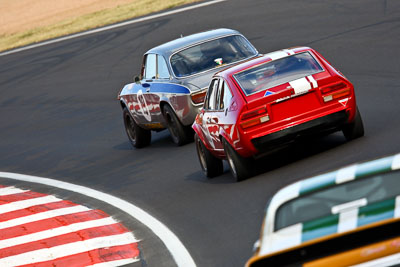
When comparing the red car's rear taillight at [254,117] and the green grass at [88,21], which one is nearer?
the red car's rear taillight at [254,117]

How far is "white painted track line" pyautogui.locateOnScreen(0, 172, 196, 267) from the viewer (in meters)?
9.38

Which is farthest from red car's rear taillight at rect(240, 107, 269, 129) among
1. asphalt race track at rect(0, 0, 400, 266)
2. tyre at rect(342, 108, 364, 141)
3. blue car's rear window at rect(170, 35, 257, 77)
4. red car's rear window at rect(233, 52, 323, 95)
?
blue car's rear window at rect(170, 35, 257, 77)

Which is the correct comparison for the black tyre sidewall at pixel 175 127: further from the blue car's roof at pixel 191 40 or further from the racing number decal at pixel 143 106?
the blue car's roof at pixel 191 40

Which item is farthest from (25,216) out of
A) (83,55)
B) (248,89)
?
(83,55)

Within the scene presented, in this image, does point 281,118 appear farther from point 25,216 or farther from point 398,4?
point 398,4

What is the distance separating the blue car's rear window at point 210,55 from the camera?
15867 millimetres

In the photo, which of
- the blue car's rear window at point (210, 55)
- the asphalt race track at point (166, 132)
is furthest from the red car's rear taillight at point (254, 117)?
the blue car's rear window at point (210, 55)

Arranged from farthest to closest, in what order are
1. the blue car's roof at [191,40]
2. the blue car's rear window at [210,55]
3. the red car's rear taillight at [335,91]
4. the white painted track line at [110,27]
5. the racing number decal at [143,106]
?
1. the white painted track line at [110,27]
2. the racing number decal at [143,106]
3. the blue car's roof at [191,40]
4. the blue car's rear window at [210,55]
5. the red car's rear taillight at [335,91]

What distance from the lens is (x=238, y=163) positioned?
1191 cm

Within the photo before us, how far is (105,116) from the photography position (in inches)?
921

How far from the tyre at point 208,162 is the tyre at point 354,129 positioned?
1.87 metres

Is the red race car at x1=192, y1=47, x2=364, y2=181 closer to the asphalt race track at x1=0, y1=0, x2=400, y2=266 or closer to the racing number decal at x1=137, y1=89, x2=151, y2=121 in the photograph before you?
the asphalt race track at x1=0, y1=0, x2=400, y2=266

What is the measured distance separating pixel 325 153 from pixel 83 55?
76.0 feet

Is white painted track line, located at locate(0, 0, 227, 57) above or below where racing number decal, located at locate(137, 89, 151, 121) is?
below
